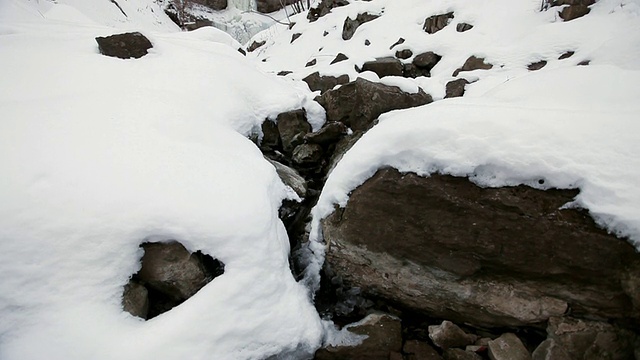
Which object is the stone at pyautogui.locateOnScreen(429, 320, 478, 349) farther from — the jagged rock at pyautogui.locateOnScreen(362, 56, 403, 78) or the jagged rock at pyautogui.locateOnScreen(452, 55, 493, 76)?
the jagged rock at pyautogui.locateOnScreen(362, 56, 403, 78)

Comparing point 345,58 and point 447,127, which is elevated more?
point 447,127

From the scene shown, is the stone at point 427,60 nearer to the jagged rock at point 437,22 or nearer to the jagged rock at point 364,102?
the jagged rock at point 437,22

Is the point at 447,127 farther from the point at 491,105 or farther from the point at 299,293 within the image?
the point at 299,293

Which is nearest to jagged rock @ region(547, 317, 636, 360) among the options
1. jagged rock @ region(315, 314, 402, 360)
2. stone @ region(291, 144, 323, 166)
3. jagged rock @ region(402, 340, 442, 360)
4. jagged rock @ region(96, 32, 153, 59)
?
jagged rock @ region(402, 340, 442, 360)

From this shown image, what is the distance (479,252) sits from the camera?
219cm

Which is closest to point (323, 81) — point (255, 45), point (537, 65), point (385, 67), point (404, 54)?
point (385, 67)

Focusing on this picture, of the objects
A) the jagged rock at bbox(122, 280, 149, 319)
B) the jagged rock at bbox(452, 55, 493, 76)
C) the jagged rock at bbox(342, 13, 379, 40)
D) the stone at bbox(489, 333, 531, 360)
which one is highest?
the jagged rock at bbox(342, 13, 379, 40)

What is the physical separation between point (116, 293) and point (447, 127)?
2.66 meters

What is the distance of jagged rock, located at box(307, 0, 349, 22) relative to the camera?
12.4 meters

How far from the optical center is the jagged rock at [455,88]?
194 inches

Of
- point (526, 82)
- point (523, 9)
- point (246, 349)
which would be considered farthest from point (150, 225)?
point (523, 9)

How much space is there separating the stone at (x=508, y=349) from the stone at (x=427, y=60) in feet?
18.4

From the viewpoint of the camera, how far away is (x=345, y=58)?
7.51 metres

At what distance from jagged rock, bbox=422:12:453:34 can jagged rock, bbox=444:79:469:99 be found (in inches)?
112
